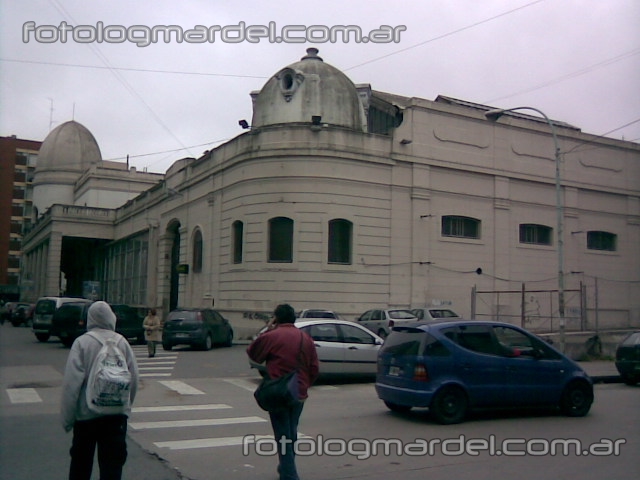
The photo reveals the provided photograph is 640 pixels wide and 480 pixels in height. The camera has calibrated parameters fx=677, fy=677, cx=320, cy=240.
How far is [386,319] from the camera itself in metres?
26.5

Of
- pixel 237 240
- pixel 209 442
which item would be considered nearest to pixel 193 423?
pixel 209 442

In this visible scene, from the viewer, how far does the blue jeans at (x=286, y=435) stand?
6.74 metres

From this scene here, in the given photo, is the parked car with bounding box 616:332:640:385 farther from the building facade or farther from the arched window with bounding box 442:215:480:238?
the building facade

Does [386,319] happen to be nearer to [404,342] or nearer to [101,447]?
[404,342]

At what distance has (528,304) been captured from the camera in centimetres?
3525

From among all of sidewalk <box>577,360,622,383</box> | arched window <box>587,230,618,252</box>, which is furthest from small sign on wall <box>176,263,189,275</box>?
arched window <box>587,230,618,252</box>

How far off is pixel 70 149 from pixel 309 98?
43.8m

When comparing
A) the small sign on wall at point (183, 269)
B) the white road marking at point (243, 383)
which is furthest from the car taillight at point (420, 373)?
the small sign on wall at point (183, 269)

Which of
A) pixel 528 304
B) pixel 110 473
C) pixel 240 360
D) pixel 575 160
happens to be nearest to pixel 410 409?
pixel 110 473

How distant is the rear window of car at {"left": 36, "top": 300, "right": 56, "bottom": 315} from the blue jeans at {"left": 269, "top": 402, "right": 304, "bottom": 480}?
25.4 meters

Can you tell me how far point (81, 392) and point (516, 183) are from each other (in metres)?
33.1

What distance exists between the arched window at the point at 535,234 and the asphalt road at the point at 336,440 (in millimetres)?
22083

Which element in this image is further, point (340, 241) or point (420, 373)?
point (340, 241)

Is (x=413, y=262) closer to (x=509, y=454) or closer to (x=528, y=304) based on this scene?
(x=528, y=304)
